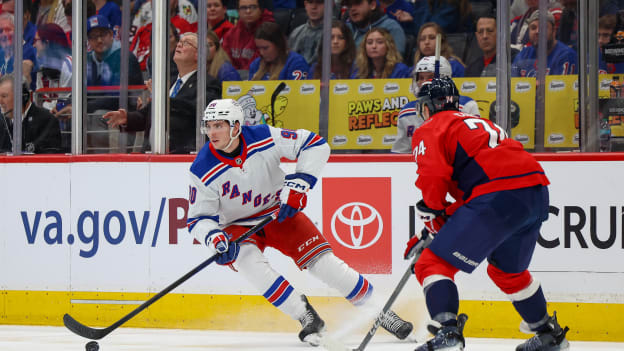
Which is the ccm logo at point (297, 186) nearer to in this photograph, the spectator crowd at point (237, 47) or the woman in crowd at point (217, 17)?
the spectator crowd at point (237, 47)

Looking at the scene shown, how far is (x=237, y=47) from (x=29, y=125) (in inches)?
51.4

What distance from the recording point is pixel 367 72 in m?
4.80

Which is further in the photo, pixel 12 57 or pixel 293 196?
pixel 12 57

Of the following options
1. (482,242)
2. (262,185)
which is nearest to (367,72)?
(262,185)

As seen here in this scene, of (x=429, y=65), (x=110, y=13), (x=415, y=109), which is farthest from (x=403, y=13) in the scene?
(x=110, y=13)

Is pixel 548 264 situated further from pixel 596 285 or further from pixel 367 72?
pixel 367 72

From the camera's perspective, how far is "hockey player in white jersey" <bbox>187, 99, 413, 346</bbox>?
385cm

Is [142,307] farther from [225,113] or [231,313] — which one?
[225,113]

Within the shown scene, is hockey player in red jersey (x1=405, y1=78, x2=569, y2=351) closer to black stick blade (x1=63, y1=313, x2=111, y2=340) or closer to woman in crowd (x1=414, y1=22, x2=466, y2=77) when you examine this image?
woman in crowd (x1=414, y1=22, x2=466, y2=77)

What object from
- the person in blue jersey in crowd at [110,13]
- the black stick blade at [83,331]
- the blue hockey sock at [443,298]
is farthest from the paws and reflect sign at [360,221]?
the person in blue jersey in crowd at [110,13]

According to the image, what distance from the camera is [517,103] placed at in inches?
177

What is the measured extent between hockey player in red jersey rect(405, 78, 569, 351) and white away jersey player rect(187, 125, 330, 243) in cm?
84

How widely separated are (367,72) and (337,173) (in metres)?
0.63

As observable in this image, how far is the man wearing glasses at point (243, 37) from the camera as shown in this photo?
16.4ft
